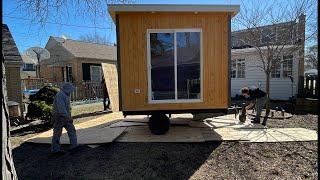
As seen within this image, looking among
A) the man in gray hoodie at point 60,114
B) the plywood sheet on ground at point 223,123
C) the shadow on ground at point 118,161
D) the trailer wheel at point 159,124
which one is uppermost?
the man in gray hoodie at point 60,114

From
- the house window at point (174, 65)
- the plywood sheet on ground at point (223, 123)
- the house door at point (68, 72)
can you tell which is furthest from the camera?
the house door at point (68, 72)

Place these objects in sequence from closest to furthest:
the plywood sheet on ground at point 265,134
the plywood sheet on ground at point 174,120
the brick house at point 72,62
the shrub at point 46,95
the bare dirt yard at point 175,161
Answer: the bare dirt yard at point 175,161 < the plywood sheet on ground at point 265,134 < the plywood sheet on ground at point 174,120 < the shrub at point 46,95 < the brick house at point 72,62

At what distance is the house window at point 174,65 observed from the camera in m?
7.99

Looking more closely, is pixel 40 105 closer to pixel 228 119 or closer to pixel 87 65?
pixel 228 119

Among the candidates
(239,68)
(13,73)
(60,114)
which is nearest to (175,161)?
(60,114)

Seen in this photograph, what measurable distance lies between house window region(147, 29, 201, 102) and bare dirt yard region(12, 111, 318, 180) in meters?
1.62

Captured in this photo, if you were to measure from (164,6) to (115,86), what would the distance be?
184 inches

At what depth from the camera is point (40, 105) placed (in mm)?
10258

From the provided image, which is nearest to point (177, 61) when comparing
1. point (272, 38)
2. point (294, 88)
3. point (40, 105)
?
point (40, 105)

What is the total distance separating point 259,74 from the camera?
18703 mm

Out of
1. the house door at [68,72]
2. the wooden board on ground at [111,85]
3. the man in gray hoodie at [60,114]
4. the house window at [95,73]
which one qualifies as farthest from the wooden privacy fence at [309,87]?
the house door at [68,72]

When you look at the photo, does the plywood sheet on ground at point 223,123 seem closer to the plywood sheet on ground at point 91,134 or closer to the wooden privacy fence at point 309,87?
the plywood sheet on ground at point 91,134

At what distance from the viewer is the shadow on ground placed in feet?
17.4

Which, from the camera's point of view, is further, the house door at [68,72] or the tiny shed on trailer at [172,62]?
the house door at [68,72]
